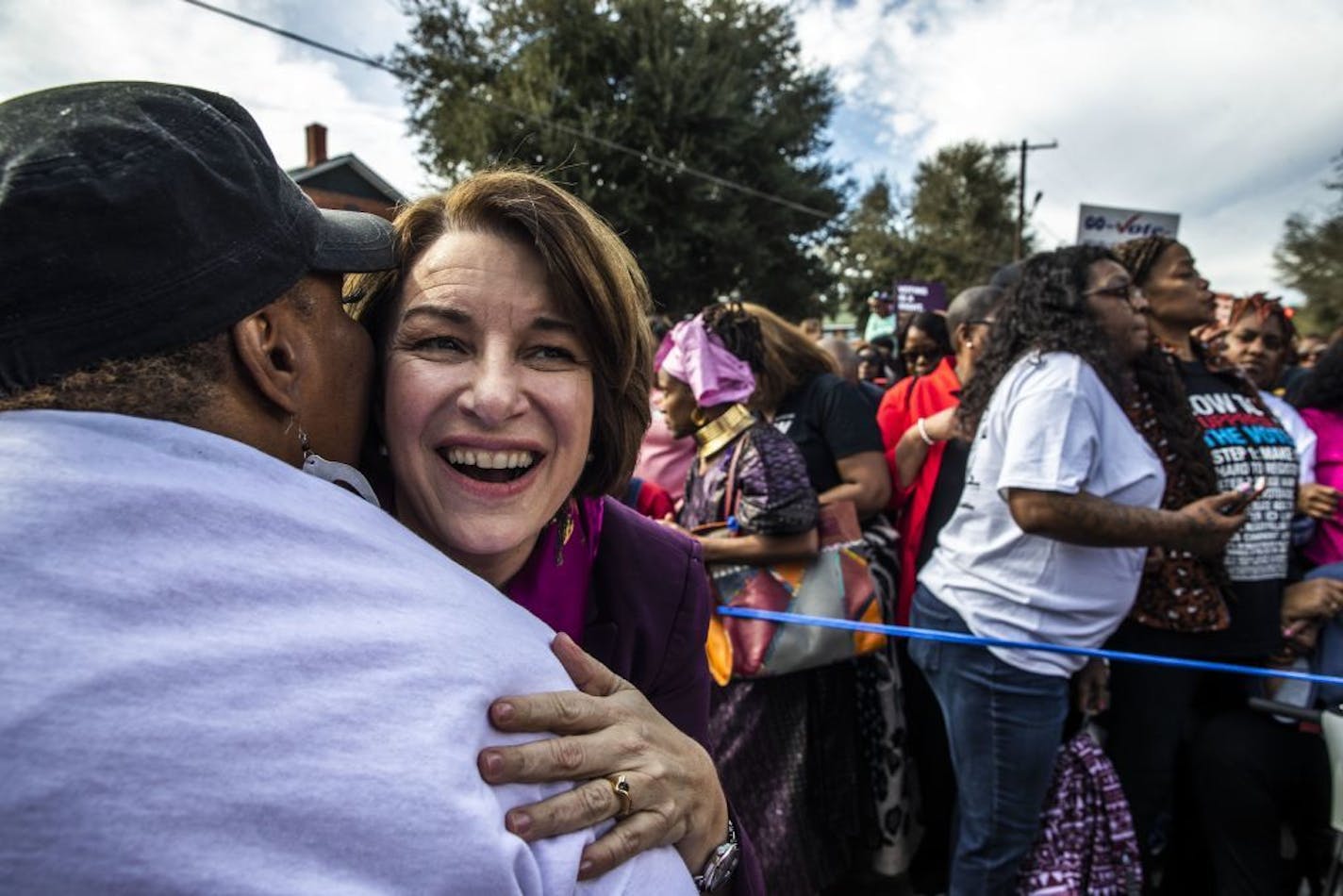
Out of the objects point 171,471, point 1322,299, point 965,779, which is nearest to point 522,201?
point 171,471

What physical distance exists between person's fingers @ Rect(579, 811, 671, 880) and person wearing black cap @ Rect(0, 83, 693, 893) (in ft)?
0.05

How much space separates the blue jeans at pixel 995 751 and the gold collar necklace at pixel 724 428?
970 millimetres

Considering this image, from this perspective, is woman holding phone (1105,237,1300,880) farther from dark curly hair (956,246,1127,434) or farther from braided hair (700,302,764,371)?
braided hair (700,302,764,371)

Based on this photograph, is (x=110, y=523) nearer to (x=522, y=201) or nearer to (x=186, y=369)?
(x=186, y=369)

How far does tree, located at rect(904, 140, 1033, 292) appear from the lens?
117 feet

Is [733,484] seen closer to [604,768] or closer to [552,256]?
[552,256]

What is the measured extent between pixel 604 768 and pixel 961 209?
42.4 meters

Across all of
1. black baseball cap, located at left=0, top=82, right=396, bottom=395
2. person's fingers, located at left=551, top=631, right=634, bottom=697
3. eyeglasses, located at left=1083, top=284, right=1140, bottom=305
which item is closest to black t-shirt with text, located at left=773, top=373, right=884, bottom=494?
eyeglasses, located at left=1083, top=284, right=1140, bottom=305

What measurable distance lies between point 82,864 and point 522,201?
105 centimetres

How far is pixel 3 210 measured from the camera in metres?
0.72

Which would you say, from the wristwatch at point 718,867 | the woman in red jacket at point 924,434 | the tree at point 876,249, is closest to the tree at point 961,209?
the tree at point 876,249

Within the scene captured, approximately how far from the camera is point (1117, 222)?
35.9 feet

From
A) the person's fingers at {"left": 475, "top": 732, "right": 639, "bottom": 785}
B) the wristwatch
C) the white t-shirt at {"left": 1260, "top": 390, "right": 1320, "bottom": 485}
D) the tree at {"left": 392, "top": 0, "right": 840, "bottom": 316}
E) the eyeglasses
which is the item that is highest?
the tree at {"left": 392, "top": 0, "right": 840, "bottom": 316}

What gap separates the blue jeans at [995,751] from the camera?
7.72 ft
